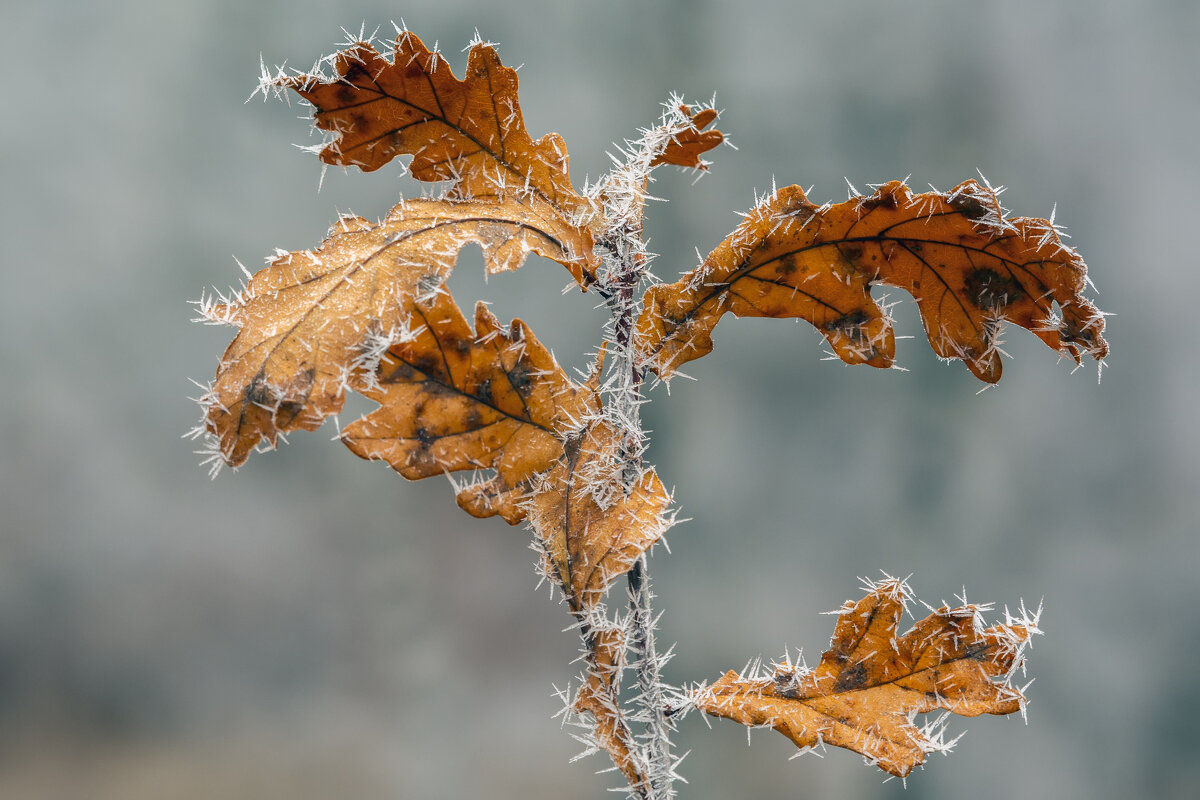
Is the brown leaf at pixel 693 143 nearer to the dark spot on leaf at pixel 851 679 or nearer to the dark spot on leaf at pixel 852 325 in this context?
the dark spot on leaf at pixel 852 325

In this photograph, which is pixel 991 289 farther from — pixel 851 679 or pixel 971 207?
pixel 851 679

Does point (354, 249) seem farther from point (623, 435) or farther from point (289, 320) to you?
point (623, 435)

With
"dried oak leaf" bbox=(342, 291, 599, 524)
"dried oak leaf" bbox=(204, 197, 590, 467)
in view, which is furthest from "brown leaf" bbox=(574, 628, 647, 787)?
"dried oak leaf" bbox=(204, 197, 590, 467)

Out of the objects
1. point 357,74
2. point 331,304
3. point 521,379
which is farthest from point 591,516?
point 357,74

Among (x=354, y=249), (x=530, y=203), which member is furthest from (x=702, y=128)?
(x=354, y=249)

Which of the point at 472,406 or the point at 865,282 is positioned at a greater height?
the point at 865,282

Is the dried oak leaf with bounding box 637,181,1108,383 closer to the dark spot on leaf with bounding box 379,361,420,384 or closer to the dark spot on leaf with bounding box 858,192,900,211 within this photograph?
the dark spot on leaf with bounding box 858,192,900,211
